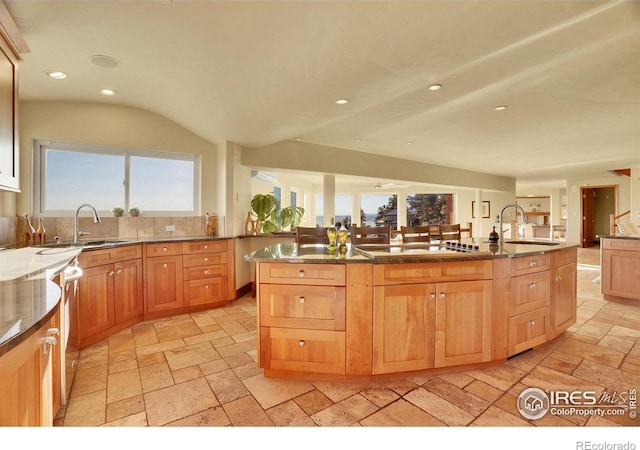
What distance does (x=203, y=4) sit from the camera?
5.27ft

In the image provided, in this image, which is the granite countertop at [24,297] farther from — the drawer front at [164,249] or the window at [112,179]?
the window at [112,179]

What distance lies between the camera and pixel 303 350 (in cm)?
199

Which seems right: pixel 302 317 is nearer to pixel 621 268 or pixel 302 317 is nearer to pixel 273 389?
pixel 273 389

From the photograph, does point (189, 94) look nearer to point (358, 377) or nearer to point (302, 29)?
point (302, 29)

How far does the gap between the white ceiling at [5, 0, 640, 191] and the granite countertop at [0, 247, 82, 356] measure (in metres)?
1.43

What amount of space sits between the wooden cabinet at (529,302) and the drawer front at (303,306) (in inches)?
51.5

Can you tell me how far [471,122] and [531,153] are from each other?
2.63 meters

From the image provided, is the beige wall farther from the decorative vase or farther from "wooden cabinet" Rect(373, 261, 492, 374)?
"wooden cabinet" Rect(373, 261, 492, 374)

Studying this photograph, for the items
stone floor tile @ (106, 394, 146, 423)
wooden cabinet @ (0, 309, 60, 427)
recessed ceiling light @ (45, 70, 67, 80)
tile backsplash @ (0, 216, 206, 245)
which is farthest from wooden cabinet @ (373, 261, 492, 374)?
recessed ceiling light @ (45, 70, 67, 80)

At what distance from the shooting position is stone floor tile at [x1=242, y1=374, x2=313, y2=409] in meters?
1.83

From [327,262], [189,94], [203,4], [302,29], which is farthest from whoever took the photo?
[189,94]

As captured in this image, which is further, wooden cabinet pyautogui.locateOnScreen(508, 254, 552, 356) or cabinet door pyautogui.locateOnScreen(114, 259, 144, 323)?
cabinet door pyautogui.locateOnScreen(114, 259, 144, 323)
